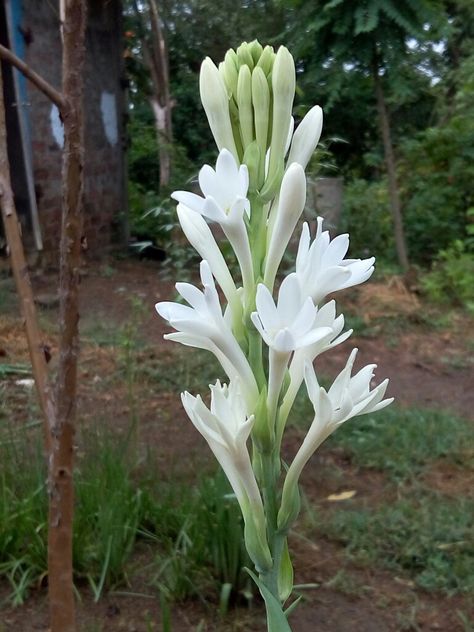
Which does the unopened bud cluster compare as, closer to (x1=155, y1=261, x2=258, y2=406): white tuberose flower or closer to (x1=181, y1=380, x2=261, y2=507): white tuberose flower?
(x1=155, y1=261, x2=258, y2=406): white tuberose flower

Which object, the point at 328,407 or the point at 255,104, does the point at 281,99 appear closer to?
the point at 255,104

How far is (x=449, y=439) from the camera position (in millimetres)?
4984

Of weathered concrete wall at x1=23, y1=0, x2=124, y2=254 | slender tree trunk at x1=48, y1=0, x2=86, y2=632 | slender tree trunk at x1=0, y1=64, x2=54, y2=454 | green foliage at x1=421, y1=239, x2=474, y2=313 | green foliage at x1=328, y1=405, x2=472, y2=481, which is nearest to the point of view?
slender tree trunk at x1=48, y1=0, x2=86, y2=632

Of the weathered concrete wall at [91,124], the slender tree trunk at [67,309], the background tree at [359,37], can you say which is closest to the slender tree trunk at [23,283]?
the slender tree trunk at [67,309]

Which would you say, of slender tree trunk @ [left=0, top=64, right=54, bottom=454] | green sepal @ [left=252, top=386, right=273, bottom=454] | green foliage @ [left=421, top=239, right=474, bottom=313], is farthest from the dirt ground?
green sepal @ [left=252, top=386, right=273, bottom=454]

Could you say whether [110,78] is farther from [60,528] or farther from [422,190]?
[60,528]

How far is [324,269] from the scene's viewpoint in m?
1.25

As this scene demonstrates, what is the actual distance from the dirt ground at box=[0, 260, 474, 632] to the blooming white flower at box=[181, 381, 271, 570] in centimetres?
159

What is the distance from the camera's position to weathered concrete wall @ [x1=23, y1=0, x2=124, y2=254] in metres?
8.79

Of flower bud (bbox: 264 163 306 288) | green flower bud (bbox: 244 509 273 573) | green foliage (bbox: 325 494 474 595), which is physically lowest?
green foliage (bbox: 325 494 474 595)

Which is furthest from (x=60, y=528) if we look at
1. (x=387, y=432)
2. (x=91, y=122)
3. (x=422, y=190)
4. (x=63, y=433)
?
(x=422, y=190)

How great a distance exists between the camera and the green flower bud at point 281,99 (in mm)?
1230

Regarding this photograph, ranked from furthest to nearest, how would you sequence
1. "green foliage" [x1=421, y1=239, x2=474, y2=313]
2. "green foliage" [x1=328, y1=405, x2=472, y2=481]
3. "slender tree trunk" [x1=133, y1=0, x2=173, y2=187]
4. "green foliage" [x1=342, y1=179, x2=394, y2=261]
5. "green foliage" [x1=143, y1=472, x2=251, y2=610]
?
"slender tree trunk" [x1=133, y1=0, x2=173, y2=187]
"green foliage" [x1=342, y1=179, x2=394, y2=261]
"green foliage" [x1=421, y1=239, x2=474, y2=313]
"green foliage" [x1=328, y1=405, x2=472, y2=481]
"green foliage" [x1=143, y1=472, x2=251, y2=610]

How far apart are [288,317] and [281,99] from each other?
313 millimetres
